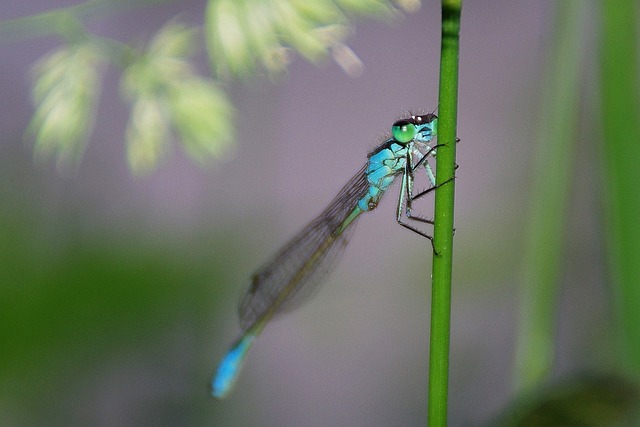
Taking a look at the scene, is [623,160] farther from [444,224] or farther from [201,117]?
[201,117]

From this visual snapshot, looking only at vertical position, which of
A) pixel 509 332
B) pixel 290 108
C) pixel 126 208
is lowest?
pixel 509 332

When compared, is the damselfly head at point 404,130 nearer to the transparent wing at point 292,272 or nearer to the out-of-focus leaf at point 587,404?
the transparent wing at point 292,272

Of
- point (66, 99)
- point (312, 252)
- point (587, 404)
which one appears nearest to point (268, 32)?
point (66, 99)

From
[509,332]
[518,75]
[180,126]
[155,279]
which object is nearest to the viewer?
[180,126]

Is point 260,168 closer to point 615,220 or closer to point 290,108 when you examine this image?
point 290,108

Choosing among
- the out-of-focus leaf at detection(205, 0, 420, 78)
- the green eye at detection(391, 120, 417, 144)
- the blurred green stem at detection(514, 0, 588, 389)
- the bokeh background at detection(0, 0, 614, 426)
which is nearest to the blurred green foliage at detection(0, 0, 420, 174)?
the out-of-focus leaf at detection(205, 0, 420, 78)

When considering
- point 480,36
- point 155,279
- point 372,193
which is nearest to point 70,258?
point 155,279

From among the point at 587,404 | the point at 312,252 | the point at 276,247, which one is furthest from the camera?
the point at 276,247
